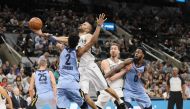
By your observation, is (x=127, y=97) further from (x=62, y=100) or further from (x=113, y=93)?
(x=62, y=100)

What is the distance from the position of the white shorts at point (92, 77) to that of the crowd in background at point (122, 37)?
3.45 meters

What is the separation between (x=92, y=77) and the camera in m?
9.55

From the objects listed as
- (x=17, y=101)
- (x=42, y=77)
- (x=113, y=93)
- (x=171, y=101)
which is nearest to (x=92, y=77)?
(x=113, y=93)

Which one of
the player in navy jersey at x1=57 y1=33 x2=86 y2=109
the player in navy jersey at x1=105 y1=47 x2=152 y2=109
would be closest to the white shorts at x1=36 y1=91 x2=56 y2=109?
the player in navy jersey at x1=105 y1=47 x2=152 y2=109

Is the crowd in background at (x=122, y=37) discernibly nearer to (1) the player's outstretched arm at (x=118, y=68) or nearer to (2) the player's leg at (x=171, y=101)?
(2) the player's leg at (x=171, y=101)

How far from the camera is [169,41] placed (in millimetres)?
27156

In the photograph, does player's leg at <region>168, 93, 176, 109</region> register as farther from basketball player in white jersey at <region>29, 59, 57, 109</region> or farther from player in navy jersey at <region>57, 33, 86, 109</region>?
player in navy jersey at <region>57, 33, 86, 109</region>

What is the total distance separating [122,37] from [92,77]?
52.9ft

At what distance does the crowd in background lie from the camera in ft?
55.1

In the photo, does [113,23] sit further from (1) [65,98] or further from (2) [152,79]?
→ (1) [65,98]

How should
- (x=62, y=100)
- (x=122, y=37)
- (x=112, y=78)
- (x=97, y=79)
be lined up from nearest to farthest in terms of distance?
(x=62, y=100)
(x=97, y=79)
(x=112, y=78)
(x=122, y=37)

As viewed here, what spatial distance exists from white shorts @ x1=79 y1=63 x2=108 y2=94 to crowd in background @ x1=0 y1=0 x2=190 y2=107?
11.3 ft

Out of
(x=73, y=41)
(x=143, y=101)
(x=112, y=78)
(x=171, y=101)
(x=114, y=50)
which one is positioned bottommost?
(x=171, y=101)

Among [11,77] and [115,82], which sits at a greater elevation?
[115,82]
